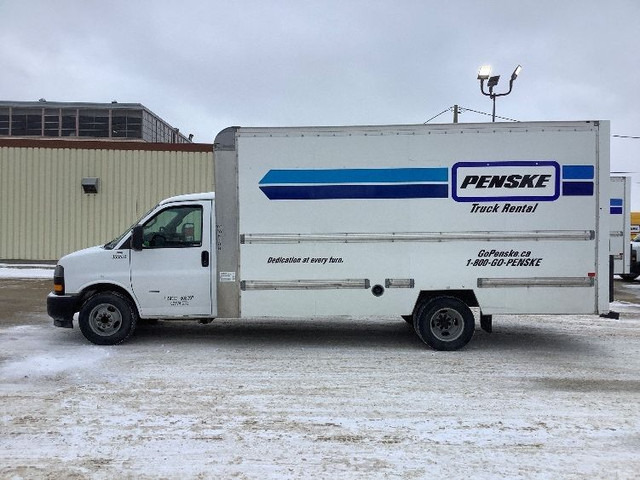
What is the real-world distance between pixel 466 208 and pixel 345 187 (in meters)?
1.68

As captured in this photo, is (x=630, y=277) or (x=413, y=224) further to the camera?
(x=630, y=277)

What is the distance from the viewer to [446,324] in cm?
727

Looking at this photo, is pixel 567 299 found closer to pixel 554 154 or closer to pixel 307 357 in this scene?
pixel 554 154

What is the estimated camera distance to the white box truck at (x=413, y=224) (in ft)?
23.1

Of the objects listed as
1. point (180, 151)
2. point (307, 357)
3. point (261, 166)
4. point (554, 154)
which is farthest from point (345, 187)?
point (180, 151)

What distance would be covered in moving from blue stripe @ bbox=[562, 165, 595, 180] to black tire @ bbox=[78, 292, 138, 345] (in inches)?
250

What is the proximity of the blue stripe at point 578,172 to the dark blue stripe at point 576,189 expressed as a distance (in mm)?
81

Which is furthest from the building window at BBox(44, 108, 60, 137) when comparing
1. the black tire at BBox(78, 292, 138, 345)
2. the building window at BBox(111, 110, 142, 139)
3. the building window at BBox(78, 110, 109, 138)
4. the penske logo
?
the penske logo

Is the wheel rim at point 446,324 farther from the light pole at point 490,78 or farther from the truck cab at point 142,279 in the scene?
the light pole at point 490,78

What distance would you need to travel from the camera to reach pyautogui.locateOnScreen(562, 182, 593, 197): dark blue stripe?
7.00 m

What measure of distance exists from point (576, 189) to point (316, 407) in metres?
4.67

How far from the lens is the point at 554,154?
276 inches

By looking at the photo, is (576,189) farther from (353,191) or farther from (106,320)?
(106,320)

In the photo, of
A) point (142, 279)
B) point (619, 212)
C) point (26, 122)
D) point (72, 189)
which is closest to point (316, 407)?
point (142, 279)
